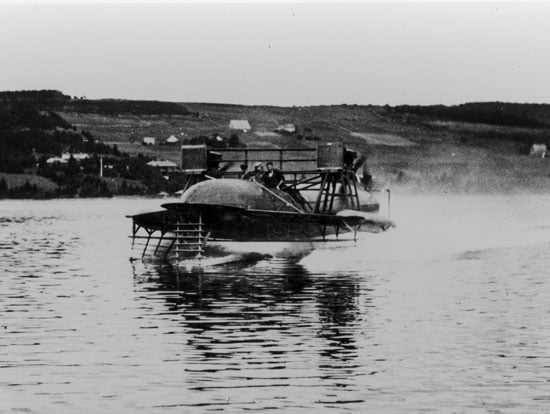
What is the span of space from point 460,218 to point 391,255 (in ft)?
148

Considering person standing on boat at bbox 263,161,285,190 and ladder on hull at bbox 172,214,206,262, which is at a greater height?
person standing on boat at bbox 263,161,285,190

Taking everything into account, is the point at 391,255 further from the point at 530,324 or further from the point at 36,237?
the point at 36,237

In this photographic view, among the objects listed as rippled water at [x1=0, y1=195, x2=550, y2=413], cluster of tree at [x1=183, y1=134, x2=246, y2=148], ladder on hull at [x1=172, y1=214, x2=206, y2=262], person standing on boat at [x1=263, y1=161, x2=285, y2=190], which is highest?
cluster of tree at [x1=183, y1=134, x2=246, y2=148]

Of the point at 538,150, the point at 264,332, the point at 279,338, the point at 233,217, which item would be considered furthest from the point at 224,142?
the point at 279,338

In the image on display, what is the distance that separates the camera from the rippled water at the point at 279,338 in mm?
17172

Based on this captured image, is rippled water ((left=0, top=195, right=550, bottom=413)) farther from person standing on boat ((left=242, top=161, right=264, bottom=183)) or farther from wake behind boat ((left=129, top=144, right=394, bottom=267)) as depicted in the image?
person standing on boat ((left=242, top=161, right=264, bottom=183))

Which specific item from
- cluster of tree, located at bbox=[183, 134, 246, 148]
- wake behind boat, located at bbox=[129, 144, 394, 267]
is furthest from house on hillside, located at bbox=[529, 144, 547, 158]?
cluster of tree, located at bbox=[183, 134, 246, 148]

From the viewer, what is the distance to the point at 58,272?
44.2m

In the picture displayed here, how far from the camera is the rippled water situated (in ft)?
56.3

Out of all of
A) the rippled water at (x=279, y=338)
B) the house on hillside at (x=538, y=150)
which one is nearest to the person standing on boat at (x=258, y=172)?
the rippled water at (x=279, y=338)

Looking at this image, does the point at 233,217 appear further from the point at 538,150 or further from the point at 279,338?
the point at 538,150

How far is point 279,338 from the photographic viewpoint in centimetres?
2312

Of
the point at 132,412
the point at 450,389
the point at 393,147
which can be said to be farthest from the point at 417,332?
the point at 393,147

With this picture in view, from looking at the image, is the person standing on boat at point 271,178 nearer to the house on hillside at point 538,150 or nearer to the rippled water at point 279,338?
the rippled water at point 279,338
